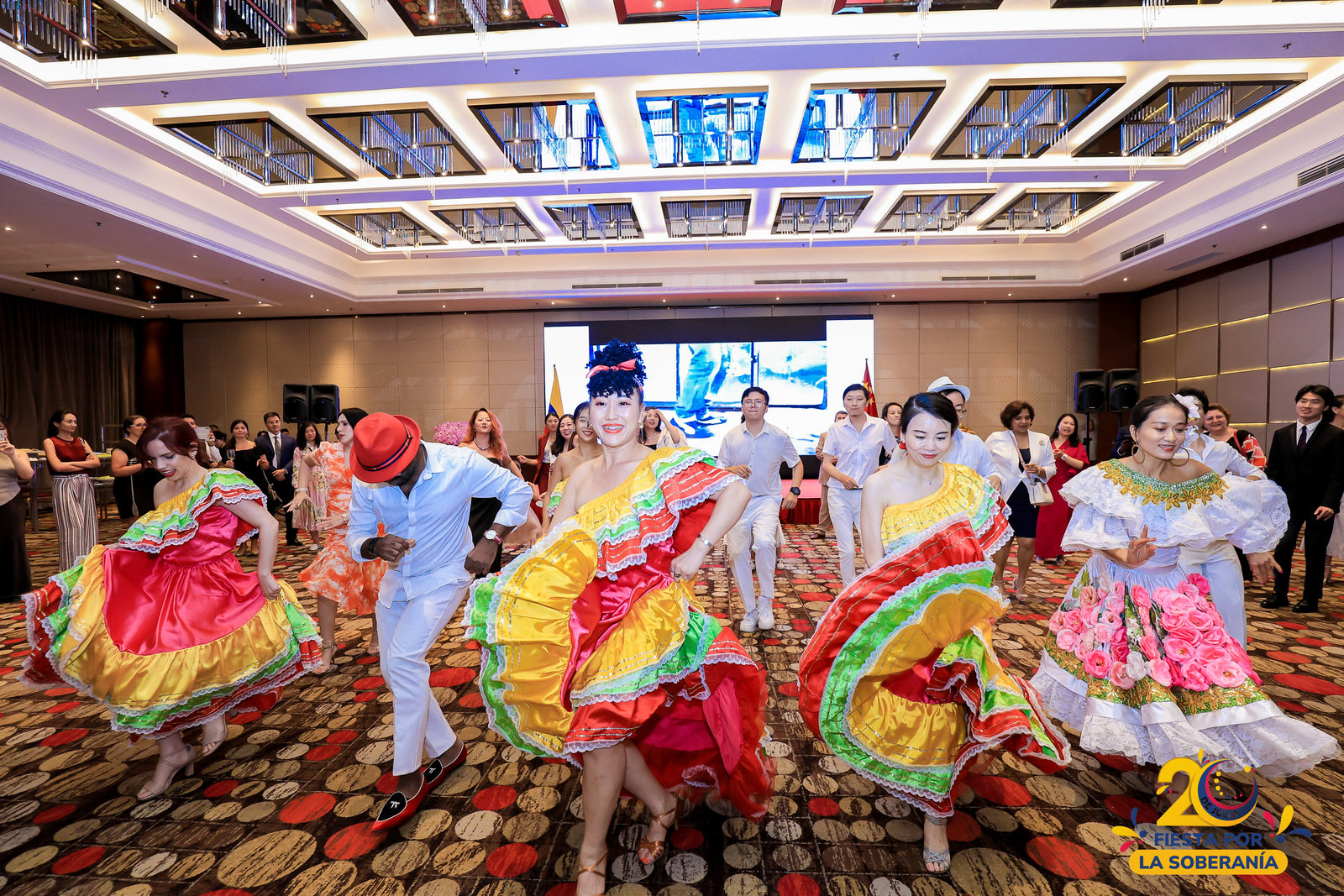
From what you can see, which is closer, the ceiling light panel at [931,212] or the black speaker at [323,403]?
the black speaker at [323,403]

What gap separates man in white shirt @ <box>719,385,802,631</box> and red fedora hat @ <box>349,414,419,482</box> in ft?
8.32

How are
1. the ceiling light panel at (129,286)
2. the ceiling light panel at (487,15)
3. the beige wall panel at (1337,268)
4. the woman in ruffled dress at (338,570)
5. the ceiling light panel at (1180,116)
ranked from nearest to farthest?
the woman in ruffled dress at (338,570), the ceiling light panel at (487,15), the ceiling light panel at (1180,116), the beige wall panel at (1337,268), the ceiling light panel at (129,286)

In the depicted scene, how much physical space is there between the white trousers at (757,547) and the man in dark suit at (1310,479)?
160 inches

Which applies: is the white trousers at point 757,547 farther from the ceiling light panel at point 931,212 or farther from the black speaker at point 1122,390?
the ceiling light panel at point 931,212

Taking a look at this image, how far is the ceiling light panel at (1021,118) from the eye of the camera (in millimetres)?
6137

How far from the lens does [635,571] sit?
2031mm

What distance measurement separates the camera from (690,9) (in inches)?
198

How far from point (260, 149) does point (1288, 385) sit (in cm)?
1330

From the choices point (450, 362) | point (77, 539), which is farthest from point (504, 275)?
point (77, 539)

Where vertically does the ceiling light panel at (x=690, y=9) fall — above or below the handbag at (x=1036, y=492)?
above

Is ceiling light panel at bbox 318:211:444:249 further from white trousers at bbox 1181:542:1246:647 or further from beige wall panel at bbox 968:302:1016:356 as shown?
beige wall panel at bbox 968:302:1016:356

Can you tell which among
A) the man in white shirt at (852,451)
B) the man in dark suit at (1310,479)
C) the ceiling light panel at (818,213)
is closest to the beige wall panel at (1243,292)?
the man in dark suit at (1310,479)

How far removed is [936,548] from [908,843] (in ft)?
3.47

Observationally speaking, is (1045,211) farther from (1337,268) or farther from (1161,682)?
(1161,682)
